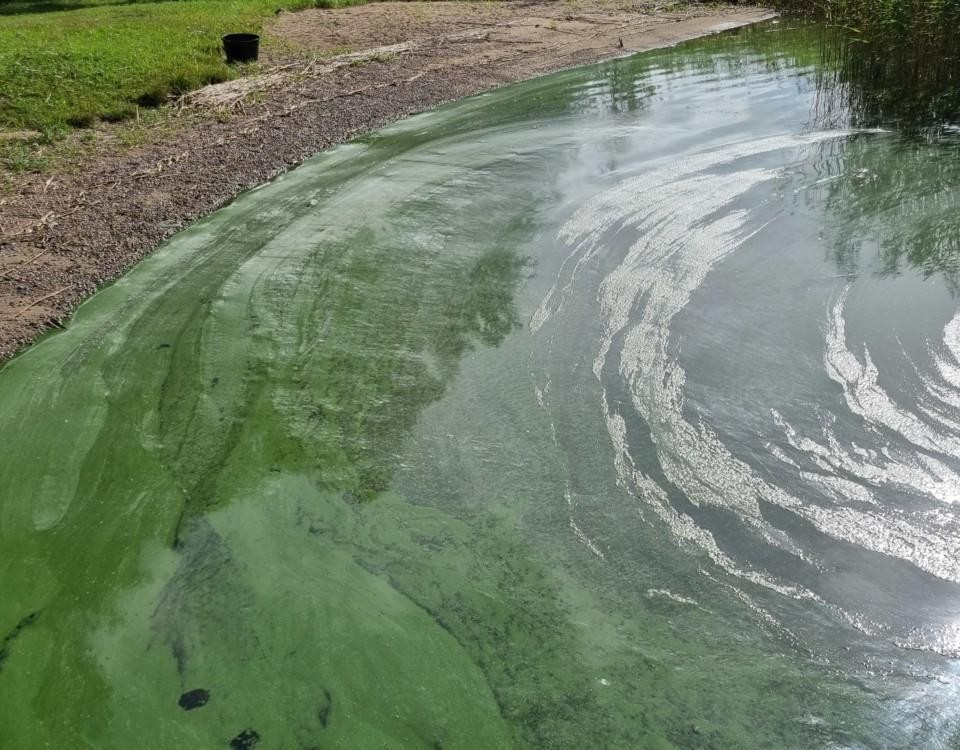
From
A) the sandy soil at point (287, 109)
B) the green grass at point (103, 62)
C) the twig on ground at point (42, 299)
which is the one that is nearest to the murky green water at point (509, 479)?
the twig on ground at point (42, 299)

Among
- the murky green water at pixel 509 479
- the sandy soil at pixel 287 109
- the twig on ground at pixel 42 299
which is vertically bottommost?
the murky green water at pixel 509 479

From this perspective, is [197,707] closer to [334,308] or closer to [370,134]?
[334,308]

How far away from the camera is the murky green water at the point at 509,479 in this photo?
2.29 meters

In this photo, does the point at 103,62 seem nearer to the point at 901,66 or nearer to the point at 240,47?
the point at 240,47

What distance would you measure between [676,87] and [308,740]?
21.3ft

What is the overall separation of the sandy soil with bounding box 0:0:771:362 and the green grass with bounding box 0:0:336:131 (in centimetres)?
40

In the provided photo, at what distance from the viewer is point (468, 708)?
7.41 feet

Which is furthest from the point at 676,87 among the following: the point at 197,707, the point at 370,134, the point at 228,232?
the point at 197,707

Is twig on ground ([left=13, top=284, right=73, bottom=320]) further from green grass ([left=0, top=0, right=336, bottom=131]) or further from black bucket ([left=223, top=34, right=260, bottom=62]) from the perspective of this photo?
black bucket ([left=223, top=34, right=260, bottom=62])

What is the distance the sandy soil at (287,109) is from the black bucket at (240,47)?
0.57 feet

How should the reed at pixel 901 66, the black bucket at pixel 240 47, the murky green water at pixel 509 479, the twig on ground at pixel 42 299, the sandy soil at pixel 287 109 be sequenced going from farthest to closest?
the black bucket at pixel 240 47
the reed at pixel 901 66
the sandy soil at pixel 287 109
the twig on ground at pixel 42 299
the murky green water at pixel 509 479

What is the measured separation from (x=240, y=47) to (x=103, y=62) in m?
1.23

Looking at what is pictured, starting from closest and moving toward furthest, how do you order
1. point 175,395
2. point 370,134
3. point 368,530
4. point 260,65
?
point 368,530
point 175,395
point 370,134
point 260,65

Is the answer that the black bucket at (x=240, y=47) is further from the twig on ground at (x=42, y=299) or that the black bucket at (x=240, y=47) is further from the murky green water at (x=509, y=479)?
the twig on ground at (x=42, y=299)
